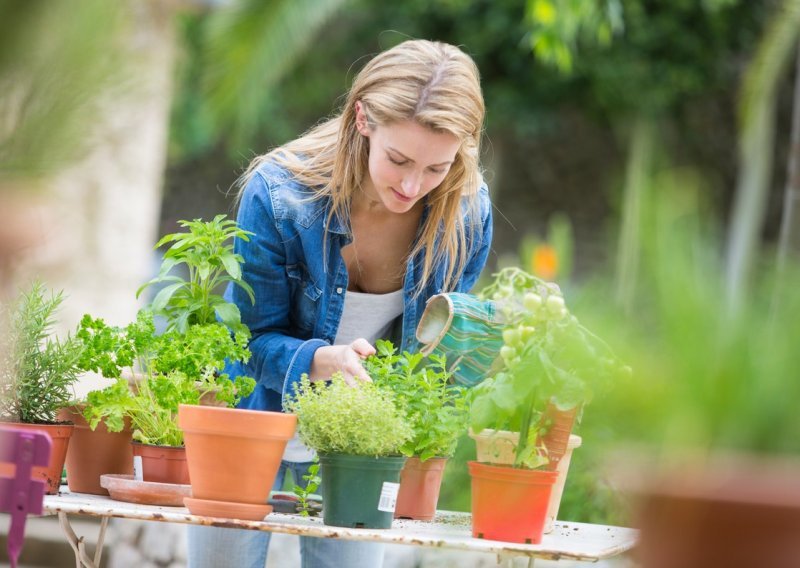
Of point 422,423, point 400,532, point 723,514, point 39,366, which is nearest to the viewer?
point 723,514

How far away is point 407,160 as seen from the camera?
6.94 feet

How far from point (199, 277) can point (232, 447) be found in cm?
53

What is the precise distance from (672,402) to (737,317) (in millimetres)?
57

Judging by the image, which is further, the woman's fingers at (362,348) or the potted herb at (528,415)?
the woman's fingers at (362,348)

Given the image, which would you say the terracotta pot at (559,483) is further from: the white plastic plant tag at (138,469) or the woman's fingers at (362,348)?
the white plastic plant tag at (138,469)

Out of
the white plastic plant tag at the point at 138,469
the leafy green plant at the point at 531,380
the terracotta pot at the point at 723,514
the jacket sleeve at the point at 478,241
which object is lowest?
the white plastic plant tag at the point at 138,469

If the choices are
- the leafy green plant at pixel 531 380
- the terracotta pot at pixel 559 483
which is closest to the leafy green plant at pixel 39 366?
the leafy green plant at pixel 531 380

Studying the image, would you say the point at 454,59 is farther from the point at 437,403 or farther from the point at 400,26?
the point at 400,26

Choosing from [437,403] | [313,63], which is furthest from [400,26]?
[437,403]

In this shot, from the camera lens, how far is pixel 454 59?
2252 mm

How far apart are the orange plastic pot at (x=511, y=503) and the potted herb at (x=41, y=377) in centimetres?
73

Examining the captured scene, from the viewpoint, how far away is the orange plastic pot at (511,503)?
1568 millimetres

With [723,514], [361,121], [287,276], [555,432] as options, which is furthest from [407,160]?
[723,514]

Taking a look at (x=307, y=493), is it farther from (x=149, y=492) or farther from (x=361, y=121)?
(x=361, y=121)
